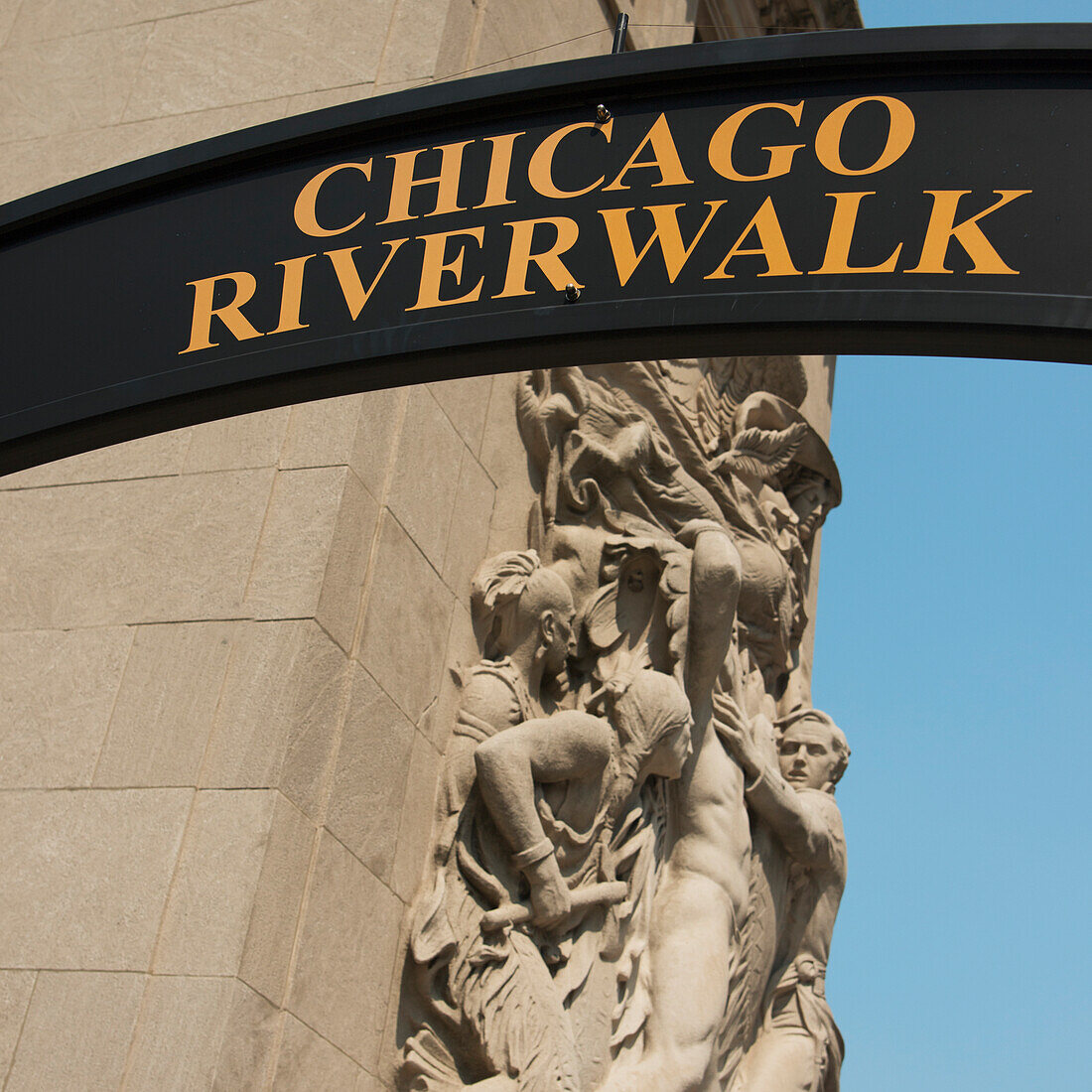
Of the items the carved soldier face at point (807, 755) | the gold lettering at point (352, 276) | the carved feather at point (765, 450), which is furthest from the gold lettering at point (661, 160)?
the carved soldier face at point (807, 755)

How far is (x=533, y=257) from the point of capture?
3033 mm

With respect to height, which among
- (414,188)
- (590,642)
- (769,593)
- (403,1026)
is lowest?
(403,1026)

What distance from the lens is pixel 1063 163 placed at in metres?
2.77

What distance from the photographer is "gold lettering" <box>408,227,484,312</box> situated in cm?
303

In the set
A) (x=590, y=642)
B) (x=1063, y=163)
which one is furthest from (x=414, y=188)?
(x=590, y=642)

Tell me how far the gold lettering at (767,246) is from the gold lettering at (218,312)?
96 centimetres

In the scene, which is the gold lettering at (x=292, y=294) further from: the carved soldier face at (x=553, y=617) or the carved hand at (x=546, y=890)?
the carved soldier face at (x=553, y=617)

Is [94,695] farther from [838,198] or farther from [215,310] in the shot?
[838,198]

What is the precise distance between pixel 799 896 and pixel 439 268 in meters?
6.18

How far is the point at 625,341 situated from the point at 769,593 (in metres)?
6.10

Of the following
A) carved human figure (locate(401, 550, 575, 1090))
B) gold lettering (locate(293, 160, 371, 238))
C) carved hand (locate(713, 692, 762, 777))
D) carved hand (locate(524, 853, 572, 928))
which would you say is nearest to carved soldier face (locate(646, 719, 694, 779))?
carved human figure (locate(401, 550, 575, 1090))

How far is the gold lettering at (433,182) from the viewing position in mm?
3170

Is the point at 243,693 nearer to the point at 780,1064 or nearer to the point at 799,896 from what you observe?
the point at 780,1064

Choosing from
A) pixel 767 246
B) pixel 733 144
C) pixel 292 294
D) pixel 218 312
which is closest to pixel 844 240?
pixel 767 246
